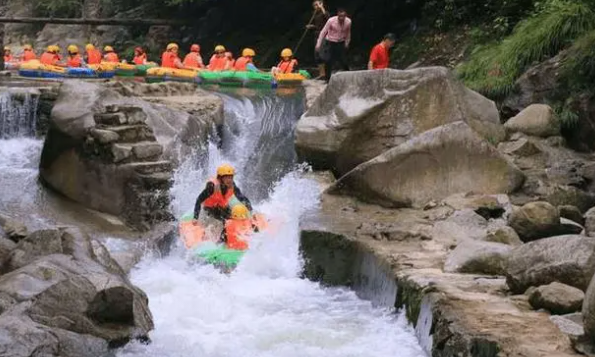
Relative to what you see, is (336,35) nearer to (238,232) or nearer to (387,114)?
(387,114)

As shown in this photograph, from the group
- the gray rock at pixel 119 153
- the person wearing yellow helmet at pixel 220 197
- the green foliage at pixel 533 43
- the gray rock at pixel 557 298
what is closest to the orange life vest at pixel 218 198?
the person wearing yellow helmet at pixel 220 197

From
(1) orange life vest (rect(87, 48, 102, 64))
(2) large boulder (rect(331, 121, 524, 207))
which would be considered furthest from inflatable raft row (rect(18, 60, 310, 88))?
(2) large boulder (rect(331, 121, 524, 207))

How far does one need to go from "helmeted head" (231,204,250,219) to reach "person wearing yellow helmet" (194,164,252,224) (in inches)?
10.5

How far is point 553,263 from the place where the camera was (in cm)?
591

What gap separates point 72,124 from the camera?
10305mm

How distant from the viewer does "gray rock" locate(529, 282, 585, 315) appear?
5.56 metres

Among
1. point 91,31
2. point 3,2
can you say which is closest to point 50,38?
point 91,31

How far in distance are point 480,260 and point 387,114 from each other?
13.3ft

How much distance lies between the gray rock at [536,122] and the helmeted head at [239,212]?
407 cm

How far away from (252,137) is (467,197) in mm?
4660

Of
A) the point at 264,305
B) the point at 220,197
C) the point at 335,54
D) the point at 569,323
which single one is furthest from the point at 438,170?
the point at 335,54

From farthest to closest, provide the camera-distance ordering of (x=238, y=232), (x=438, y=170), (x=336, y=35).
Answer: (x=336, y=35) < (x=438, y=170) < (x=238, y=232)

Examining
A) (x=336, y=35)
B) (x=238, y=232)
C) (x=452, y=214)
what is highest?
(x=336, y=35)

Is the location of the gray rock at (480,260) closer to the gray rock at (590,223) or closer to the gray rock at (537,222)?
the gray rock at (537,222)
